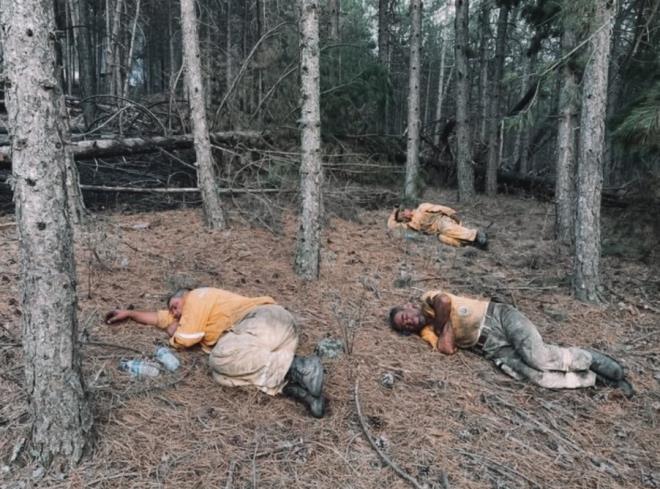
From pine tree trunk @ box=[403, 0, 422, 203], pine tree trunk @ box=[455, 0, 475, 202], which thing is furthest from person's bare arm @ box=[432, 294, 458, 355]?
pine tree trunk @ box=[455, 0, 475, 202]

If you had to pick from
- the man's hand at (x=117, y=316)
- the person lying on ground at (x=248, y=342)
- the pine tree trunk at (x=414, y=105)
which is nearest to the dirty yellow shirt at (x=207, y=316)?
the person lying on ground at (x=248, y=342)

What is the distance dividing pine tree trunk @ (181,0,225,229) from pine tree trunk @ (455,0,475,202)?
713cm

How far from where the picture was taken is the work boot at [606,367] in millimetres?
3953

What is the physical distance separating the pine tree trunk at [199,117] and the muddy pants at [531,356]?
177 inches

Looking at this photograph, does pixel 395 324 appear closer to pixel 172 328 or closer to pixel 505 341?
pixel 505 341

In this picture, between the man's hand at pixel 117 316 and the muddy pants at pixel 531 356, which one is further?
the man's hand at pixel 117 316

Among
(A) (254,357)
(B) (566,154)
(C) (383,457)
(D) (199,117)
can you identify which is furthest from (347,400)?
(B) (566,154)

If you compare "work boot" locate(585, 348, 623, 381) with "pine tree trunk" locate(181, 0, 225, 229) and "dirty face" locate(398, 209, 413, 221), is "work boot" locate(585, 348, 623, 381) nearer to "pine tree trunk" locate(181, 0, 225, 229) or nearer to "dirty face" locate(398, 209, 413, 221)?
"dirty face" locate(398, 209, 413, 221)

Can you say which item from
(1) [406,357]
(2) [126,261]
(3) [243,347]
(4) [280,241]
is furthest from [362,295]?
(2) [126,261]

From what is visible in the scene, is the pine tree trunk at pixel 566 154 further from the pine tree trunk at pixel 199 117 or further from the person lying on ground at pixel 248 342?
the person lying on ground at pixel 248 342

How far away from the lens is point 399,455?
3.04 meters

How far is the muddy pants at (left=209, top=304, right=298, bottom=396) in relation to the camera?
3490mm

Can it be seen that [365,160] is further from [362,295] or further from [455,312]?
[455,312]

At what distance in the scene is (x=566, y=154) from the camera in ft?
26.5
